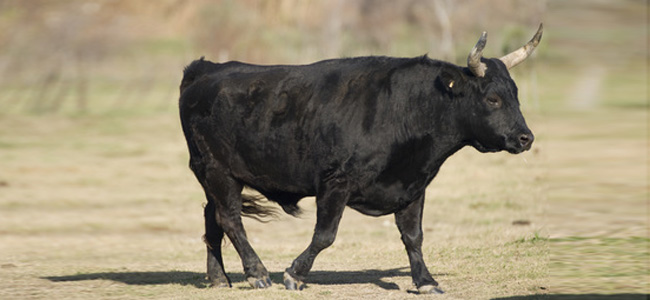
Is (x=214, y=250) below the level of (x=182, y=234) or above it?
below

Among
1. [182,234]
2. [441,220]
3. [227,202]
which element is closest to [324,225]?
[227,202]

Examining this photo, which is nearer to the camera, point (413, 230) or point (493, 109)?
point (493, 109)

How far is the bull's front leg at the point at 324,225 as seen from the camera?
26.9 feet

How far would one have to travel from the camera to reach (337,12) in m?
66.1

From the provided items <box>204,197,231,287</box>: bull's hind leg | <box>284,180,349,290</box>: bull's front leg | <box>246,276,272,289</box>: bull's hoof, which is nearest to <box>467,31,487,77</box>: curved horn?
<box>284,180,349,290</box>: bull's front leg

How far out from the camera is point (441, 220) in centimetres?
1426

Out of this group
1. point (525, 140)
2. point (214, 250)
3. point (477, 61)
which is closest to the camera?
point (525, 140)

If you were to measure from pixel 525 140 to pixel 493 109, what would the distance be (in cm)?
40

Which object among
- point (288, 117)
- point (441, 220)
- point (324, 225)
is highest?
point (441, 220)

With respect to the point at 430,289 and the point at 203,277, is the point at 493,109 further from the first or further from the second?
the point at 203,277

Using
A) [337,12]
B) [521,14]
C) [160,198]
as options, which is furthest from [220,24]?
[160,198]

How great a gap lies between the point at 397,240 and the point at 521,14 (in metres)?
62.5

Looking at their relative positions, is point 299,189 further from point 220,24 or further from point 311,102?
point 220,24

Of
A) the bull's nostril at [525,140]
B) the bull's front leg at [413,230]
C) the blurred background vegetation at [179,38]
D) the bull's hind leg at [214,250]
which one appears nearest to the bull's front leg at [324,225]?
the bull's front leg at [413,230]
